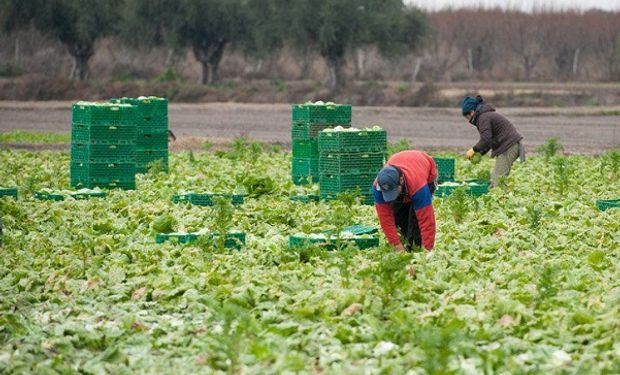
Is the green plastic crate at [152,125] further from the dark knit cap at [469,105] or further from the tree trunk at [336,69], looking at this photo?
the tree trunk at [336,69]

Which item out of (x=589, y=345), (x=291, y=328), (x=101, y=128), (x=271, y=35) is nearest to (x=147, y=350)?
(x=291, y=328)

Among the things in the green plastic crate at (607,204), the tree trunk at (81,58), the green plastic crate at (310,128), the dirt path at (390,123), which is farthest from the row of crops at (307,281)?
the tree trunk at (81,58)

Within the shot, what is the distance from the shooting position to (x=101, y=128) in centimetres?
2080

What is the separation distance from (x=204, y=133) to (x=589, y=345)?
103ft

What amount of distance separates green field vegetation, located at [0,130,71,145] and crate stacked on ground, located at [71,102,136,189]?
13.7 m

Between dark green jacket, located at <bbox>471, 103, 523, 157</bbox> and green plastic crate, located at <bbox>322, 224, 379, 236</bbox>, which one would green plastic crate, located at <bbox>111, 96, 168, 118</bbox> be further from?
green plastic crate, located at <bbox>322, 224, 379, 236</bbox>

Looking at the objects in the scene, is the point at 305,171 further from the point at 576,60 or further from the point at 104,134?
the point at 576,60

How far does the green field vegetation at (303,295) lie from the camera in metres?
9.02

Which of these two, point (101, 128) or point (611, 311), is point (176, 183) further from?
point (611, 311)

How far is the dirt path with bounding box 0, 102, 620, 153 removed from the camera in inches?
1439

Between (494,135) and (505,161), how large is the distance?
46 cm

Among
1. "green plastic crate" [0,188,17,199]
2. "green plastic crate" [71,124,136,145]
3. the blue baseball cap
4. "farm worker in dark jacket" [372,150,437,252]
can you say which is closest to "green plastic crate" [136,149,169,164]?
"green plastic crate" [71,124,136,145]

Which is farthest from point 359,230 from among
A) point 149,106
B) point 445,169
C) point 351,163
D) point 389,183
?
point 149,106

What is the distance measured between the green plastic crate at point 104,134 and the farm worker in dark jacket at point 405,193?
8421 millimetres
